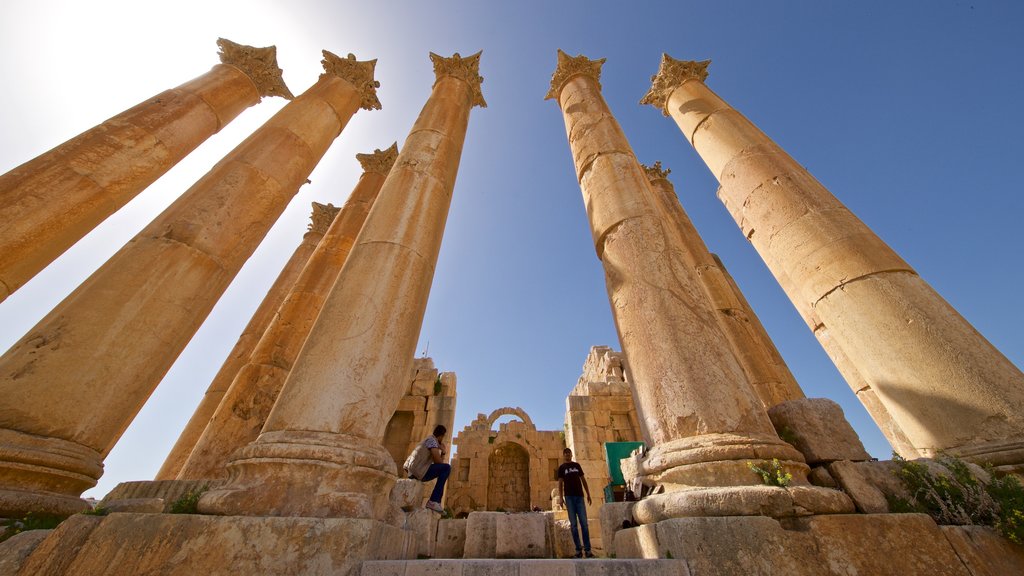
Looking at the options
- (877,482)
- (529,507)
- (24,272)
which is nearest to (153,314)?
(24,272)

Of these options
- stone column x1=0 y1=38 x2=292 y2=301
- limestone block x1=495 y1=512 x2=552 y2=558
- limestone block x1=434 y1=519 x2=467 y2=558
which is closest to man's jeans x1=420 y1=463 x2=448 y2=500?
limestone block x1=434 y1=519 x2=467 y2=558

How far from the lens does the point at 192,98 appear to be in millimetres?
7621

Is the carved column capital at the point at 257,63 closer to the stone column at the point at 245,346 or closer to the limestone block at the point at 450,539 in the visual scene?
the stone column at the point at 245,346

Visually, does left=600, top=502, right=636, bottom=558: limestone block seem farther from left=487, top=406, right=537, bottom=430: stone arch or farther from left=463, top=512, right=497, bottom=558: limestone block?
left=487, top=406, right=537, bottom=430: stone arch

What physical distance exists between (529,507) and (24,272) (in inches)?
689

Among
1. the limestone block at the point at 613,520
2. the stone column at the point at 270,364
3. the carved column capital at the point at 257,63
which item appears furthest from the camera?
the carved column capital at the point at 257,63

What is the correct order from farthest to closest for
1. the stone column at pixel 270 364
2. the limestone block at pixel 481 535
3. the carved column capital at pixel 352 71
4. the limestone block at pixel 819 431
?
the carved column capital at pixel 352 71 < the stone column at pixel 270 364 < the limestone block at pixel 481 535 < the limestone block at pixel 819 431

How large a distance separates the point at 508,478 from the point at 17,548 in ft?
56.5

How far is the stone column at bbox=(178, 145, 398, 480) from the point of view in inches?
311

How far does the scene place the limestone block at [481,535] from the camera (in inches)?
217

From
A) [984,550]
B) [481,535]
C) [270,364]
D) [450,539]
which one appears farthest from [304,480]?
[270,364]

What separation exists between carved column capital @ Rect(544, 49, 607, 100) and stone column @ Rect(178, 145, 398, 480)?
706 cm

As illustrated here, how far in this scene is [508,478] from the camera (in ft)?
59.9

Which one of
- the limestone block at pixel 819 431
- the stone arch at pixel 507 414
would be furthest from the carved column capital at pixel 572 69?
the stone arch at pixel 507 414
